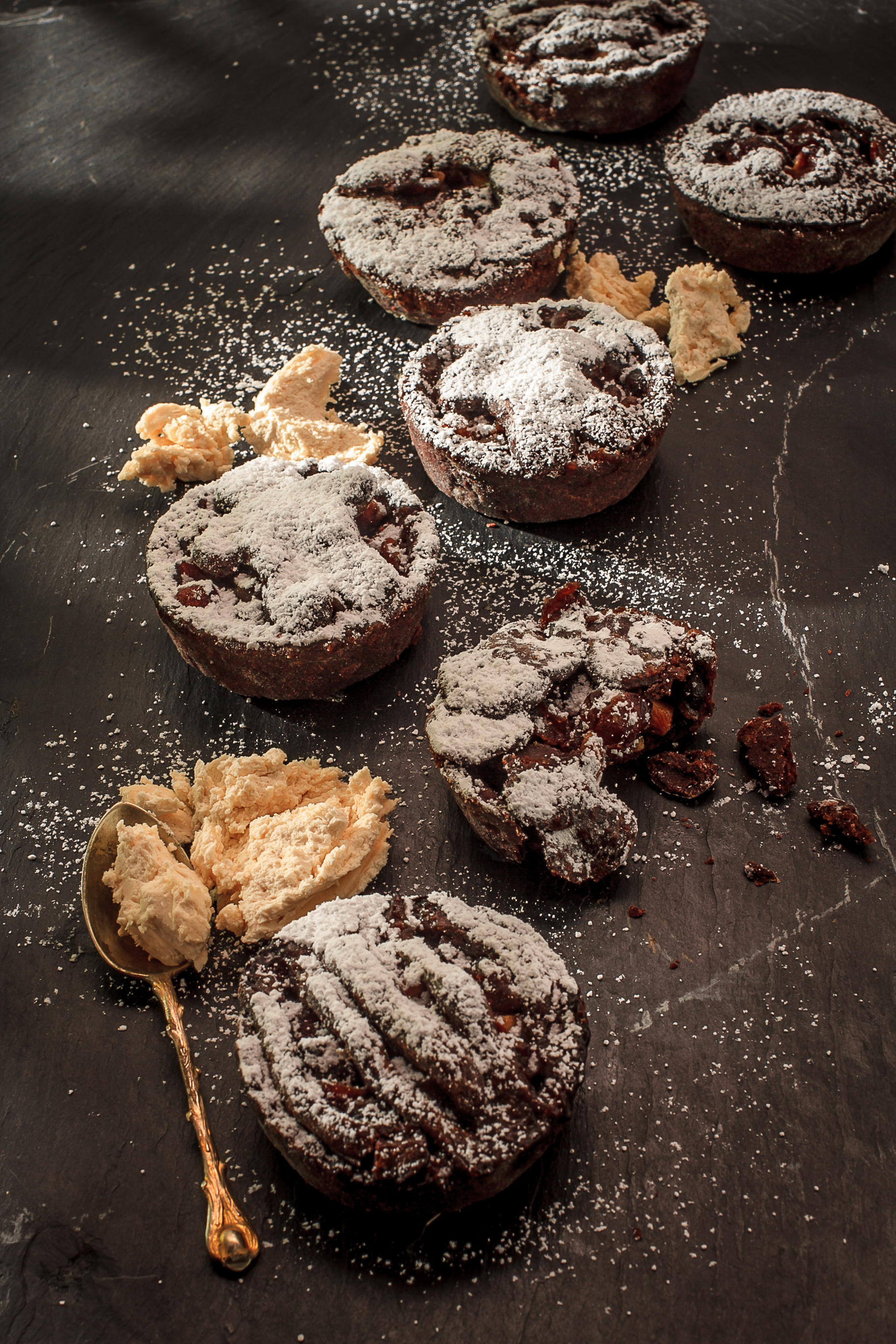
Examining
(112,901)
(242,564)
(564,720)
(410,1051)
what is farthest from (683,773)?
(112,901)

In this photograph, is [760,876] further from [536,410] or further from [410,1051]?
[536,410]

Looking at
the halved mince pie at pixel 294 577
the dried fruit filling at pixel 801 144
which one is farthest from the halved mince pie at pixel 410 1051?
the dried fruit filling at pixel 801 144

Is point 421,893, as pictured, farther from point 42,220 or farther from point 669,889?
point 42,220

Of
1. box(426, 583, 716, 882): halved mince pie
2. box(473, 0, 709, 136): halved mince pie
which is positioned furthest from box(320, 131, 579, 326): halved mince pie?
box(426, 583, 716, 882): halved mince pie

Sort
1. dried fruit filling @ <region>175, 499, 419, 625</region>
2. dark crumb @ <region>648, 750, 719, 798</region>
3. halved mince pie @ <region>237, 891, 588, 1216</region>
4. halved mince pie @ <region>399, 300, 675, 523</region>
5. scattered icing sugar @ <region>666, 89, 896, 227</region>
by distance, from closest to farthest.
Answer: halved mince pie @ <region>237, 891, 588, 1216</region> → dark crumb @ <region>648, 750, 719, 798</region> → dried fruit filling @ <region>175, 499, 419, 625</region> → halved mince pie @ <region>399, 300, 675, 523</region> → scattered icing sugar @ <region>666, 89, 896, 227</region>

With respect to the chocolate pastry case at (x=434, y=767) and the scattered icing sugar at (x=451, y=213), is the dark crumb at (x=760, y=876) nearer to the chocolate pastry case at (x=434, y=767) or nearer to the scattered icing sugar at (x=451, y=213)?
the chocolate pastry case at (x=434, y=767)

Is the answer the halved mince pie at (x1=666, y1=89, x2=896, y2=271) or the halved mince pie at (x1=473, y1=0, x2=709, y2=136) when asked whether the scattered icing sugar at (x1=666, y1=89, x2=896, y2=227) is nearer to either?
the halved mince pie at (x1=666, y1=89, x2=896, y2=271)

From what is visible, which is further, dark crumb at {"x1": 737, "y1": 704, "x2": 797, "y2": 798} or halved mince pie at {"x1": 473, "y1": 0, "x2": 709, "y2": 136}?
halved mince pie at {"x1": 473, "y1": 0, "x2": 709, "y2": 136}
